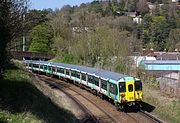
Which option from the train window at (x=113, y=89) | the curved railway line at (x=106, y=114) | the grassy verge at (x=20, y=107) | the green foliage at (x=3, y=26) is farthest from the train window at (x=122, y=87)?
the green foliage at (x=3, y=26)

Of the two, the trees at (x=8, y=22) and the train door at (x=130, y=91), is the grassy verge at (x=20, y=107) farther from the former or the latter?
the train door at (x=130, y=91)

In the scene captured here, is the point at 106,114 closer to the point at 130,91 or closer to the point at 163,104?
the point at 130,91

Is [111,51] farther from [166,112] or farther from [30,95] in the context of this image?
[30,95]

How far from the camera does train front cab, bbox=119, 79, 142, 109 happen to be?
1047 inches

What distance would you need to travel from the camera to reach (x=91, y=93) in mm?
37938

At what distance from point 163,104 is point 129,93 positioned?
3184mm

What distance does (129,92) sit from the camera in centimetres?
2675

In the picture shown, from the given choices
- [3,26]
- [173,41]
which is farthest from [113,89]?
[173,41]

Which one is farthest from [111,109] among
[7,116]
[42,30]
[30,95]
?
[42,30]

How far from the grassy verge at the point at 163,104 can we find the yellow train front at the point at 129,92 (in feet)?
5.02

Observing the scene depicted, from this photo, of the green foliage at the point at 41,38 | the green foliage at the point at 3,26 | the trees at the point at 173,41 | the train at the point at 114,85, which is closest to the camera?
the green foliage at the point at 3,26

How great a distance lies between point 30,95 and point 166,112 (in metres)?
9.60

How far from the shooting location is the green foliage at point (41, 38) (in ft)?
290

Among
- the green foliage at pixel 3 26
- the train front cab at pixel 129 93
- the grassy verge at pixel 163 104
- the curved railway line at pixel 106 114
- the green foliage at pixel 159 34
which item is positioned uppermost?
the green foliage at pixel 159 34
